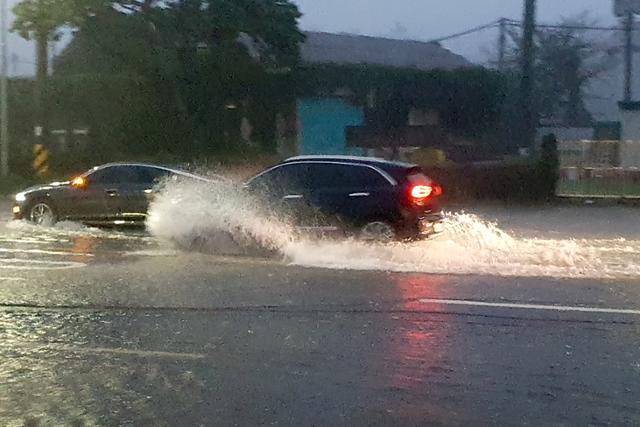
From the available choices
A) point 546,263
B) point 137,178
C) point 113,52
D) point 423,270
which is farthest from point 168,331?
point 113,52

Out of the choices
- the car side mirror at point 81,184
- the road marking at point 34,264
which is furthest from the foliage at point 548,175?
the road marking at point 34,264

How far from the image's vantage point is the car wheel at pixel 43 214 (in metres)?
19.6

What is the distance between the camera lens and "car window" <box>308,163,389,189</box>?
16.2 metres

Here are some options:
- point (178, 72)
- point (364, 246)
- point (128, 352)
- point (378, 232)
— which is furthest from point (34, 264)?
point (178, 72)

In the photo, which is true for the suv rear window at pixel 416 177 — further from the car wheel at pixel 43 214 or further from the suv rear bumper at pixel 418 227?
the car wheel at pixel 43 214

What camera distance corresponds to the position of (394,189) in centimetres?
1599

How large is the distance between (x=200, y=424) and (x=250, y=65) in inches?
1167

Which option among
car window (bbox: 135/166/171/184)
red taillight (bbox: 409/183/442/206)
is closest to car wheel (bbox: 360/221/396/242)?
red taillight (bbox: 409/183/442/206)

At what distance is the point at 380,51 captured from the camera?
49.4m

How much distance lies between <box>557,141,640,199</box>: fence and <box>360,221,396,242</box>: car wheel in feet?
46.2

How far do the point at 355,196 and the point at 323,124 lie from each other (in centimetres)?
2373

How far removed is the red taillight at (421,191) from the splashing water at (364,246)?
70 centimetres

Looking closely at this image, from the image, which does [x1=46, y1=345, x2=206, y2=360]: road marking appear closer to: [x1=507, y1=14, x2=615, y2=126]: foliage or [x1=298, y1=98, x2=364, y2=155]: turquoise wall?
[x1=298, y1=98, x2=364, y2=155]: turquoise wall

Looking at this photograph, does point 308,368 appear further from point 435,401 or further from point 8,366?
point 8,366
